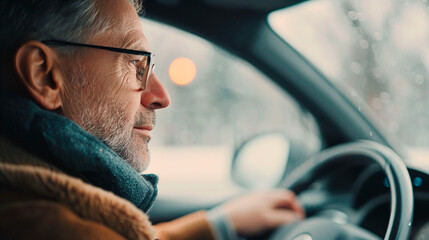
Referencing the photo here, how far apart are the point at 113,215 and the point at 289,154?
2.07m

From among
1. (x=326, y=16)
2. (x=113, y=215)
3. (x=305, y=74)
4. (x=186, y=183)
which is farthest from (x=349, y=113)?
(x=113, y=215)

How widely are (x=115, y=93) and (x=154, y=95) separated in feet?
0.61

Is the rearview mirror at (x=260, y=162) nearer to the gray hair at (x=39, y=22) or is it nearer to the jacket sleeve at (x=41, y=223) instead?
the gray hair at (x=39, y=22)

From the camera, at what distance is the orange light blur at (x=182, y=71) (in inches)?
101

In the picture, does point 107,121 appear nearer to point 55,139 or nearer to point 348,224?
point 55,139

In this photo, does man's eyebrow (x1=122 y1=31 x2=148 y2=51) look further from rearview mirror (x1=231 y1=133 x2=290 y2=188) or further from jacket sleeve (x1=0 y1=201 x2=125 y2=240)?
rearview mirror (x1=231 y1=133 x2=290 y2=188)

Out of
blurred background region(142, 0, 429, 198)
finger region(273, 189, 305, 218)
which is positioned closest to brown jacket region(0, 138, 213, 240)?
blurred background region(142, 0, 429, 198)

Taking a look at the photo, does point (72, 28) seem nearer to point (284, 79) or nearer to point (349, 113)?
point (284, 79)

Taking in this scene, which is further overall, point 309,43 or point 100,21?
point 309,43

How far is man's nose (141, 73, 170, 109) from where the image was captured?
60.6 inches

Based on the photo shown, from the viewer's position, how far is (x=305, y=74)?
8.24 ft

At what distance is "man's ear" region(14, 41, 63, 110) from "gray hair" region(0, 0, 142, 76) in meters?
0.03

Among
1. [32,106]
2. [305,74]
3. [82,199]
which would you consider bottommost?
[305,74]

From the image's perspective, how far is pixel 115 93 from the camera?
1.41m
